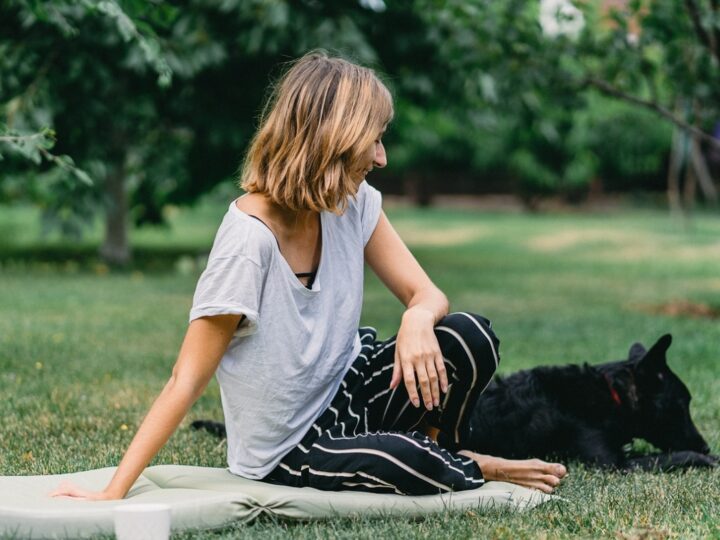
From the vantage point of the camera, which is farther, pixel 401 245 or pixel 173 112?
pixel 173 112

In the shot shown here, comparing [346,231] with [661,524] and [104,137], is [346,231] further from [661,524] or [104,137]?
[104,137]

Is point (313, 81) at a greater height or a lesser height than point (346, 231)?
greater

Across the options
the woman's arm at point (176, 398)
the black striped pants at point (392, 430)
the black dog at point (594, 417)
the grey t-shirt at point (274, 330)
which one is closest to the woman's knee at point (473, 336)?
the black striped pants at point (392, 430)

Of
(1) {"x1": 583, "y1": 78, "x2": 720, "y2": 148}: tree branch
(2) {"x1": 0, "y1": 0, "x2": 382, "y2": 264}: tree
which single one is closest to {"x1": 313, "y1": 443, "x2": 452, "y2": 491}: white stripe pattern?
(1) {"x1": 583, "y1": 78, "x2": 720, "y2": 148}: tree branch

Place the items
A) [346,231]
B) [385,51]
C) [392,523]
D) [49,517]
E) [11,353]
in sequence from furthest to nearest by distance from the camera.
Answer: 1. [385,51]
2. [11,353]
3. [346,231]
4. [392,523]
5. [49,517]

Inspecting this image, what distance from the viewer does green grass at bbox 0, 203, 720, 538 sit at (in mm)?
3217

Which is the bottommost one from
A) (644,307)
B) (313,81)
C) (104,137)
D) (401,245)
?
(644,307)

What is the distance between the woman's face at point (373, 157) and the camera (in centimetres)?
319

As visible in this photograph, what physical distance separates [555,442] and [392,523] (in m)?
1.23

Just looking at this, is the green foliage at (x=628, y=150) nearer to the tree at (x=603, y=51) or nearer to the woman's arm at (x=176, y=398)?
the tree at (x=603, y=51)

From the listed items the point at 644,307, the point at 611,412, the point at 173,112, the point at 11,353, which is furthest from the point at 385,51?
the point at 611,412

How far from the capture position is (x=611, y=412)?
13.5 feet

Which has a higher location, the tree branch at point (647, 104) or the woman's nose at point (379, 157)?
the woman's nose at point (379, 157)

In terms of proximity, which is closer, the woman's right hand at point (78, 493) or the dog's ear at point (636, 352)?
the woman's right hand at point (78, 493)
